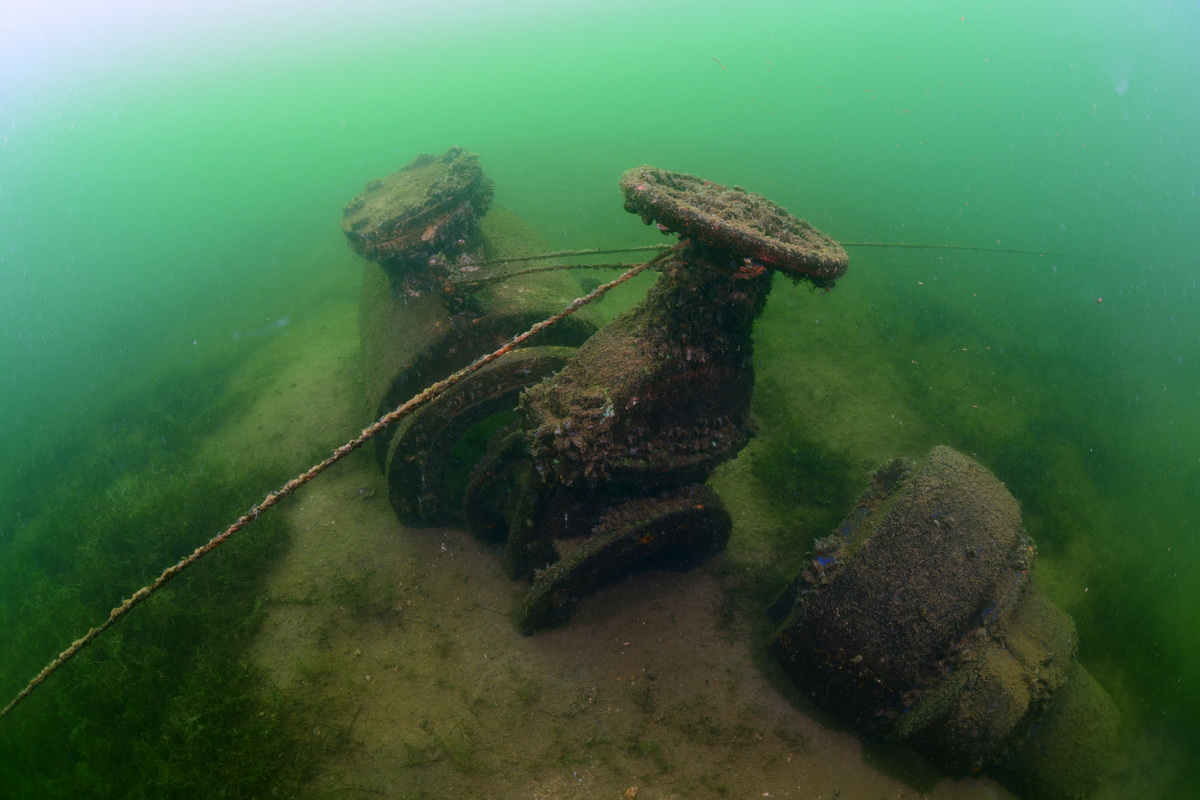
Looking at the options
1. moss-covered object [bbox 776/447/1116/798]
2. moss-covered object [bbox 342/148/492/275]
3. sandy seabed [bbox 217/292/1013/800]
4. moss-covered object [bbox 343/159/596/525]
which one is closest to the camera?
moss-covered object [bbox 776/447/1116/798]

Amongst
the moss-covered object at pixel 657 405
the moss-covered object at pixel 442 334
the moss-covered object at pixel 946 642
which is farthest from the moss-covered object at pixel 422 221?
the moss-covered object at pixel 946 642

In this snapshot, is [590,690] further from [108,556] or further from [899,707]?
[108,556]

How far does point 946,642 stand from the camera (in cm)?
340

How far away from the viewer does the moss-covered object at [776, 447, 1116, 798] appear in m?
3.30

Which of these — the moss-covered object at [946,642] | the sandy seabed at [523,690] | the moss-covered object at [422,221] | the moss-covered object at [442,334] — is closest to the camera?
the moss-covered object at [946,642]

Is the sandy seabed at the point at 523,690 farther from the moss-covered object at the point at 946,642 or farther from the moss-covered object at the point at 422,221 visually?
the moss-covered object at the point at 422,221

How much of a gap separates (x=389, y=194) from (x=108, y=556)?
19.8ft

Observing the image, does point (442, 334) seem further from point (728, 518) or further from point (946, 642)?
point (946, 642)

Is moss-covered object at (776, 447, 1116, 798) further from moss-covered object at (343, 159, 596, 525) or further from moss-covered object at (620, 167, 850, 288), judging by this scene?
moss-covered object at (343, 159, 596, 525)

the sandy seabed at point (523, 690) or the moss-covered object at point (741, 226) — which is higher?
the moss-covered object at point (741, 226)

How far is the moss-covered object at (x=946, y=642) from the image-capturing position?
3297 millimetres

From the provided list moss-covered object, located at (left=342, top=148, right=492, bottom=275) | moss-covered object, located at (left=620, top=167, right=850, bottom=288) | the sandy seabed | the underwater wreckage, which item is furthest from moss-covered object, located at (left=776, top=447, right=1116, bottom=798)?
moss-covered object, located at (left=342, top=148, right=492, bottom=275)

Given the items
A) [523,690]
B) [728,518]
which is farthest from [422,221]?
[523,690]

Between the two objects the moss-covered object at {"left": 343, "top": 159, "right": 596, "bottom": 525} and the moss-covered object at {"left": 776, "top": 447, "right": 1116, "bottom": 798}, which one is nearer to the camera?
the moss-covered object at {"left": 776, "top": 447, "right": 1116, "bottom": 798}
